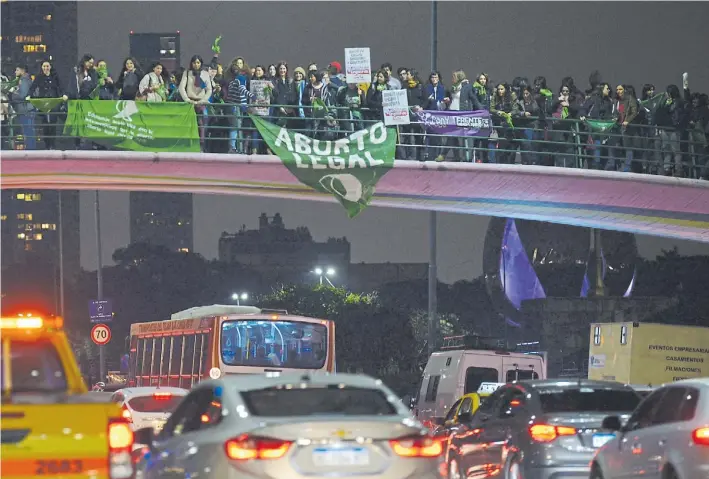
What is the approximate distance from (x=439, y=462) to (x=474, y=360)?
16661 millimetres

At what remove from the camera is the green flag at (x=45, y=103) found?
31.4 metres

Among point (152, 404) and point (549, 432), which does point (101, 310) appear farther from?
point (549, 432)

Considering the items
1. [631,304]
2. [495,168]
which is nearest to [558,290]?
[631,304]

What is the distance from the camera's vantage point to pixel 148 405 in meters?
21.5

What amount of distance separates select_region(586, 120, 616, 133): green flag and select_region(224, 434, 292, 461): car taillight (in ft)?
76.4

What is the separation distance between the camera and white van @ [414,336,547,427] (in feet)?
91.0

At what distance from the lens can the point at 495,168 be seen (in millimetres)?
34031

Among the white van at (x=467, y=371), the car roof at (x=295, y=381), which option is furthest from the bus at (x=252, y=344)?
the car roof at (x=295, y=381)

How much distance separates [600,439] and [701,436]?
311 centimetres

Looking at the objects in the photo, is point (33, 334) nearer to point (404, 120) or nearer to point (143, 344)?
point (404, 120)

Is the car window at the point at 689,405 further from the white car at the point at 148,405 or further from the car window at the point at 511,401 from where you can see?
the white car at the point at 148,405

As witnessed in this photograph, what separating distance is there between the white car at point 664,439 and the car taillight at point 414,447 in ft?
7.75

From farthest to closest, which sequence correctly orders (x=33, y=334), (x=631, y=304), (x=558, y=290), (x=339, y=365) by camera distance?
(x=558, y=290), (x=339, y=365), (x=631, y=304), (x=33, y=334)

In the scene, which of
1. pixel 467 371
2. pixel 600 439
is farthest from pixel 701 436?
pixel 467 371
